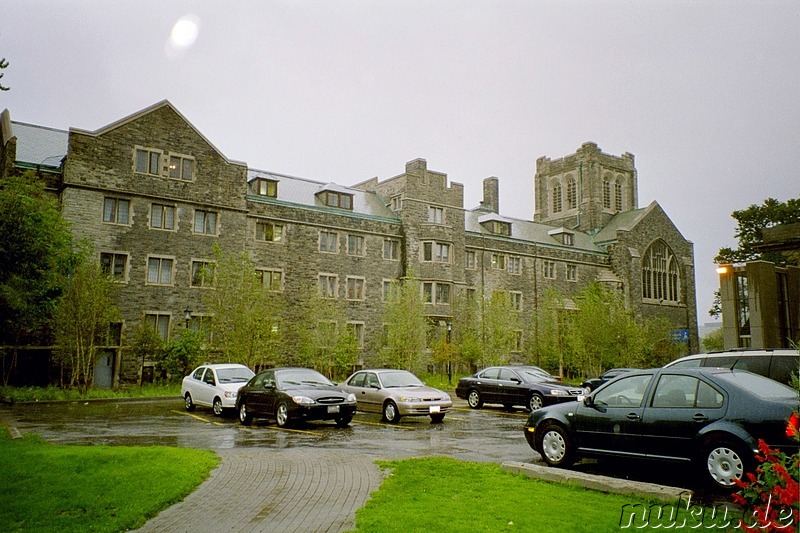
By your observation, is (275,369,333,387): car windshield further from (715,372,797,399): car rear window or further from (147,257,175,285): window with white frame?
(147,257,175,285): window with white frame

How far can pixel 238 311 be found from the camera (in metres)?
31.3

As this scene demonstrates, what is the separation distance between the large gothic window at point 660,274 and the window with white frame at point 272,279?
117ft

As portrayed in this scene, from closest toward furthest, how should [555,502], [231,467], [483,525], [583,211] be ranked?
1. [483,525]
2. [555,502]
3. [231,467]
4. [583,211]

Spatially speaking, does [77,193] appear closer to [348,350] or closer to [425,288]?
[348,350]

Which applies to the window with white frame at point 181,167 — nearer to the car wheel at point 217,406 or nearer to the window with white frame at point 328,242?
the window with white frame at point 328,242

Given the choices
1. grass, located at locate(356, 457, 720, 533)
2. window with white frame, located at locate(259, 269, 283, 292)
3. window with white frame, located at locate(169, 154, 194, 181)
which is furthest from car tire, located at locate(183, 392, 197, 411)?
window with white frame, located at locate(169, 154, 194, 181)

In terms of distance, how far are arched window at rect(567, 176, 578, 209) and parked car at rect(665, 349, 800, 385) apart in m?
55.2

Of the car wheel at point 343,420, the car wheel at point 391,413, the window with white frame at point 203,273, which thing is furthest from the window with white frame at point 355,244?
the car wheel at point 343,420

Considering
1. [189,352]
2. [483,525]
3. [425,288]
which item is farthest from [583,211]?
[483,525]

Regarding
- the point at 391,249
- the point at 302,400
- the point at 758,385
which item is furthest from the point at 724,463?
the point at 391,249

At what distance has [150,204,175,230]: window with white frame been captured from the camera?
109 feet

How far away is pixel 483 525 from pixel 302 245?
33490mm

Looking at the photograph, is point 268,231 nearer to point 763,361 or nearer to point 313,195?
point 313,195

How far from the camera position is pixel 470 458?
11.4 meters
